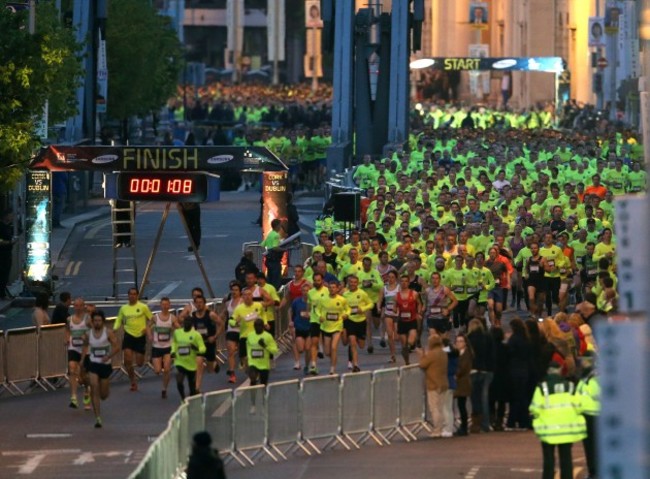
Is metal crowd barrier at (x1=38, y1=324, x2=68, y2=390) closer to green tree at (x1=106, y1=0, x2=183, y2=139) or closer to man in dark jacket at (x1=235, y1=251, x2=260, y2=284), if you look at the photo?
man in dark jacket at (x1=235, y1=251, x2=260, y2=284)

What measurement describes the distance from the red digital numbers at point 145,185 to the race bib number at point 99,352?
9581 millimetres

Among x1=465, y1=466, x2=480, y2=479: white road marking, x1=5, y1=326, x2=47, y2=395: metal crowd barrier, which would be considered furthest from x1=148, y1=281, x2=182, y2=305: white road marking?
x1=465, y1=466, x2=480, y2=479: white road marking

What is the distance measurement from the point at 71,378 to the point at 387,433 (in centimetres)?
379

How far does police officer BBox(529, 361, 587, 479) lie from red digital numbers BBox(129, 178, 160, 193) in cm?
1553

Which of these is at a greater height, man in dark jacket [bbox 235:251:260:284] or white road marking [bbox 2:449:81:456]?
man in dark jacket [bbox 235:251:260:284]

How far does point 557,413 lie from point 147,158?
17121mm

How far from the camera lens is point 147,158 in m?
34.2

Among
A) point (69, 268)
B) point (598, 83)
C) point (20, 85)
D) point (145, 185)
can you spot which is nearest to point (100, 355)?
point (145, 185)

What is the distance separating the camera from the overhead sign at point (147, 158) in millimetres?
34250

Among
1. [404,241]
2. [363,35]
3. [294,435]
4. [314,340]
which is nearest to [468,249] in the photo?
[404,241]

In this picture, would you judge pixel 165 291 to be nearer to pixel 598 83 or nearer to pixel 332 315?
pixel 332 315

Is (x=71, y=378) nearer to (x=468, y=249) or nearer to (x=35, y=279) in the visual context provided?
(x=468, y=249)

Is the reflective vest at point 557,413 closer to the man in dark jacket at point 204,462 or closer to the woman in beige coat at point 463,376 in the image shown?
the man in dark jacket at point 204,462

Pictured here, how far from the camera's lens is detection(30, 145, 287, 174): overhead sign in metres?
34.2
